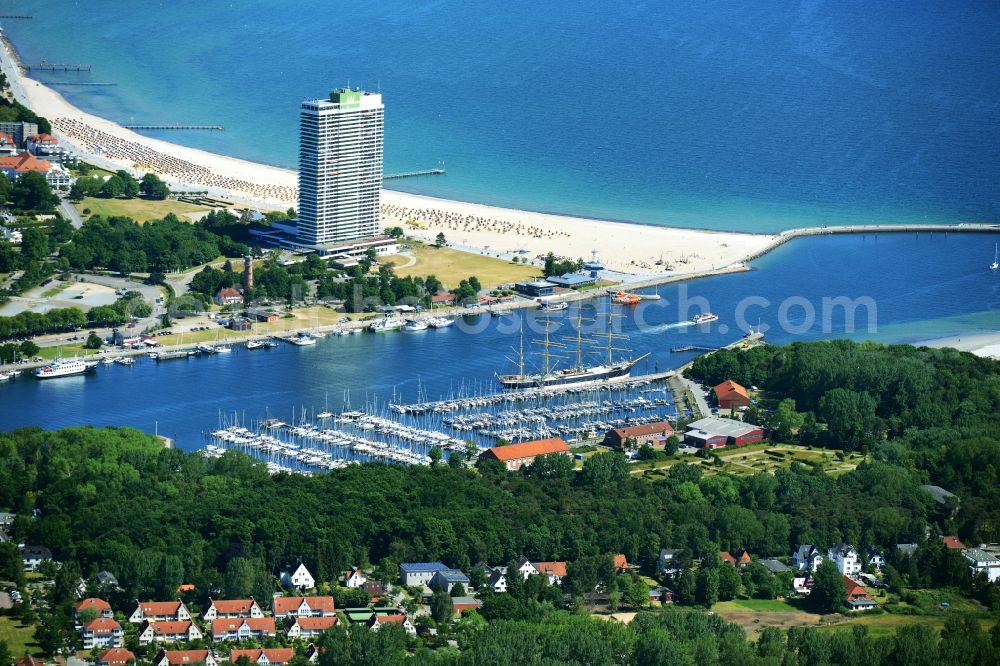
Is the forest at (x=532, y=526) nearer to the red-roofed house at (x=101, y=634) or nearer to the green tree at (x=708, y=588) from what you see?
the green tree at (x=708, y=588)

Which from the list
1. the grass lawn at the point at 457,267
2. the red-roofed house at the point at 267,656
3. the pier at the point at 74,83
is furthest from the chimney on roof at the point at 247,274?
the pier at the point at 74,83

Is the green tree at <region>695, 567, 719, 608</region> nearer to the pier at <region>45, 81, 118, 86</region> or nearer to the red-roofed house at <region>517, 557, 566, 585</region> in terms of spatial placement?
the red-roofed house at <region>517, 557, 566, 585</region>

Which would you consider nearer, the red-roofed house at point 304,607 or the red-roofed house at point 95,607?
the red-roofed house at point 95,607

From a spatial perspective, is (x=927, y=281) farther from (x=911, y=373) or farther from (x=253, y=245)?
(x=253, y=245)

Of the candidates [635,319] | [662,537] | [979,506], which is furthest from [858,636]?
[635,319]

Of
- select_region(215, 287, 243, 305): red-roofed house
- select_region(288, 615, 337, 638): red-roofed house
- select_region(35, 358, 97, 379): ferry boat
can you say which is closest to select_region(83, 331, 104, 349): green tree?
select_region(35, 358, 97, 379): ferry boat

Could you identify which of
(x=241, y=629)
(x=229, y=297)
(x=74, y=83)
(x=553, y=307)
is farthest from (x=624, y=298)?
(x=74, y=83)
